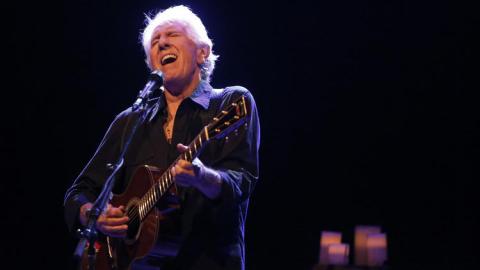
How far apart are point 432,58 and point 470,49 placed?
349 millimetres

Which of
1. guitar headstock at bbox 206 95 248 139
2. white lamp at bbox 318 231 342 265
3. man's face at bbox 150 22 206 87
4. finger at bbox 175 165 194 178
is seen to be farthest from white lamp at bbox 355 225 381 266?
finger at bbox 175 165 194 178

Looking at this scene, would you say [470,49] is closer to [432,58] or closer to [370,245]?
[432,58]

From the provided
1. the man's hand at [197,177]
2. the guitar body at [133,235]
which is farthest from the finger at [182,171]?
the guitar body at [133,235]

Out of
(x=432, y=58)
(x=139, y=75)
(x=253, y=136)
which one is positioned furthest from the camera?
(x=139, y=75)

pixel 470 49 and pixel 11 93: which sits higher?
pixel 470 49

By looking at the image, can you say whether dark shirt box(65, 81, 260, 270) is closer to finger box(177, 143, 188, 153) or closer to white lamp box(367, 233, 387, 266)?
finger box(177, 143, 188, 153)

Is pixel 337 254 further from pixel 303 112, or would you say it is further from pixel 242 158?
pixel 242 158

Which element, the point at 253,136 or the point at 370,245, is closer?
the point at 253,136

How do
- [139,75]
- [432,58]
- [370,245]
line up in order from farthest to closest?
1. [139,75]
2. [432,58]
3. [370,245]

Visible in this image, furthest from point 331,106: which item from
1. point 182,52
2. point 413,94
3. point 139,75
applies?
point 182,52

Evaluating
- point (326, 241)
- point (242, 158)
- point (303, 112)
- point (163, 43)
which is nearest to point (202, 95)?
point (163, 43)

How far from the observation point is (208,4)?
586 cm

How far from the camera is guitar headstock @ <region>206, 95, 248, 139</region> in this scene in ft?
8.14

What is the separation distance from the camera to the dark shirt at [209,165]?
8.44 ft
